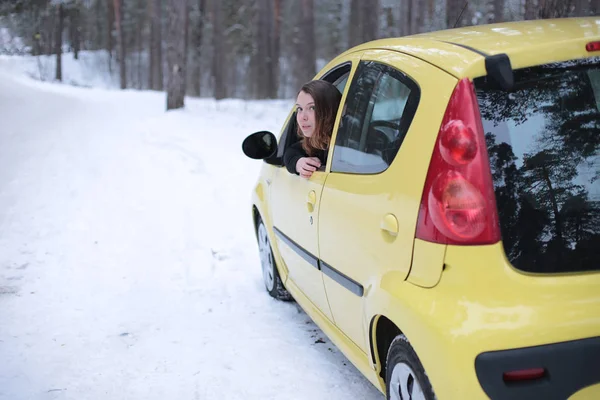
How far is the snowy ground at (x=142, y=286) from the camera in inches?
140

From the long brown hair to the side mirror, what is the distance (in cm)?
63

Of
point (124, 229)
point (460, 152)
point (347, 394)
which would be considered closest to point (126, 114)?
point (124, 229)

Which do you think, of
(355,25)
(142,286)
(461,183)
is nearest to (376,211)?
(461,183)

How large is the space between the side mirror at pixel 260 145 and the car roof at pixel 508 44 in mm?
1597

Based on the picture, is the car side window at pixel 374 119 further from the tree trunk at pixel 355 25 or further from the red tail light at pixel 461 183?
the tree trunk at pixel 355 25

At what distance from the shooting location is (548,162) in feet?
6.77

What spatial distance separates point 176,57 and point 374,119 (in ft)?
41.4

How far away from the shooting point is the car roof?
209 cm

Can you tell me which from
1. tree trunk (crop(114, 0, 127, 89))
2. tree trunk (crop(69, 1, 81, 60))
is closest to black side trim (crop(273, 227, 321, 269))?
tree trunk (crop(114, 0, 127, 89))

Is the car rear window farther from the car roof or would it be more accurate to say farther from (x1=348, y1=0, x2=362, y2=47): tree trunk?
(x1=348, y1=0, x2=362, y2=47): tree trunk

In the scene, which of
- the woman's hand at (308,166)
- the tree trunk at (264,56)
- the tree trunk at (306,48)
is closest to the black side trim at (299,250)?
the woman's hand at (308,166)

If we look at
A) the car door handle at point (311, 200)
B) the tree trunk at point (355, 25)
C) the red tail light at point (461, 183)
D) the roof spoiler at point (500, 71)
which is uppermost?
the tree trunk at point (355, 25)

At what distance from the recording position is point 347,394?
329cm

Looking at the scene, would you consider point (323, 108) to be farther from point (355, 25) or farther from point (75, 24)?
point (75, 24)
